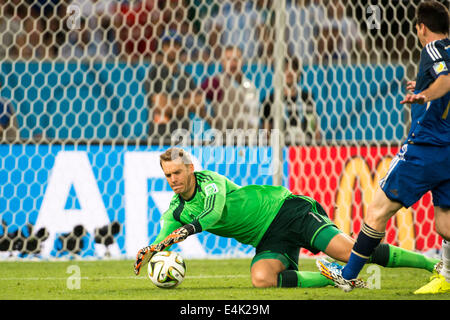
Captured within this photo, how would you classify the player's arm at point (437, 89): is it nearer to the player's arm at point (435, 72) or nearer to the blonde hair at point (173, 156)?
the player's arm at point (435, 72)

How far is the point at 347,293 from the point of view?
153 inches

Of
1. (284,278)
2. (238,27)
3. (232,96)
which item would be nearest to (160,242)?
(284,278)

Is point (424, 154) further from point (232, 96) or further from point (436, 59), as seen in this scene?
point (232, 96)

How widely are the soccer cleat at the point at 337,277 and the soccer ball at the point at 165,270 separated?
0.87 meters

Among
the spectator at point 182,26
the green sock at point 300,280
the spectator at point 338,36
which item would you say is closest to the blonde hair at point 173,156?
the green sock at point 300,280

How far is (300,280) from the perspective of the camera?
167 inches

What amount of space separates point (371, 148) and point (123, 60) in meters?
2.90

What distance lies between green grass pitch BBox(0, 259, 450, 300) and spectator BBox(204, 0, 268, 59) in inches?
103

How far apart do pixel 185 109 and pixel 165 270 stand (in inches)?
135

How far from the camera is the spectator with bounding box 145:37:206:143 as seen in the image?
7297 mm

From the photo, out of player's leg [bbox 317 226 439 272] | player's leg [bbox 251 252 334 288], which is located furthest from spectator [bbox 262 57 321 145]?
player's leg [bbox 251 252 334 288]

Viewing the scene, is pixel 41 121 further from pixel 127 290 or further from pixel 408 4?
pixel 408 4

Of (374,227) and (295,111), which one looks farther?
(295,111)

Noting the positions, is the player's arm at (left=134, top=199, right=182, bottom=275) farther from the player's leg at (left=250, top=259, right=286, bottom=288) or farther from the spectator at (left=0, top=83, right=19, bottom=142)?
the spectator at (left=0, top=83, right=19, bottom=142)
